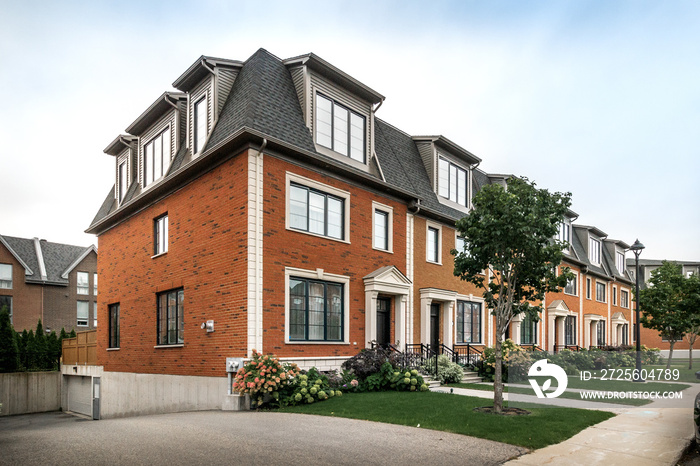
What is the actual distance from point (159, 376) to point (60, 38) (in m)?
11.0

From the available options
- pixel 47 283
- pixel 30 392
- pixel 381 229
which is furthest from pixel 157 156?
pixel 47 283

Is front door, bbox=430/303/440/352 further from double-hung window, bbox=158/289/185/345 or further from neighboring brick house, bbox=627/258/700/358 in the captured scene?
neighboring brick house, bbox=627/258/700/358

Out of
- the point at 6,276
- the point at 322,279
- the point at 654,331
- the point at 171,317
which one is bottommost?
the point at 654,331

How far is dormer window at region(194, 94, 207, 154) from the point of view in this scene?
666 inches

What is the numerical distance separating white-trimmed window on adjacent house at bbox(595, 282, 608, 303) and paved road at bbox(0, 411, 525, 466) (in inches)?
1360

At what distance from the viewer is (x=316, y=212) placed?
1675cm

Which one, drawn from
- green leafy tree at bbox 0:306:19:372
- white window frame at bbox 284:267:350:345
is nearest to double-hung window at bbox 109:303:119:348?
green leafy tree at bbox 0:306:19:372

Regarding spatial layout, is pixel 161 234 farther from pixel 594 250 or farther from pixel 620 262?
pixel 620 262

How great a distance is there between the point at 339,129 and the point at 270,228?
15.4 ft

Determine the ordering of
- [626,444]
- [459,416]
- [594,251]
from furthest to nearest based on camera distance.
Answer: [594,251], [459,416], [626,444]

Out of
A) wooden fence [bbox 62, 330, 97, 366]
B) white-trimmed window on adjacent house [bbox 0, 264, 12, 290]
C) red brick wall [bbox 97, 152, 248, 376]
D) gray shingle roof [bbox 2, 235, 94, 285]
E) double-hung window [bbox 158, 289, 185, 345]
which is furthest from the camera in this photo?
gray shingle roof [bbox 2, 235, 94, 285]

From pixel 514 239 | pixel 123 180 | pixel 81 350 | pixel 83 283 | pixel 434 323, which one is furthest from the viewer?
pixel 83 283

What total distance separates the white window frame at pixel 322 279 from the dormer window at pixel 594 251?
1080 inches

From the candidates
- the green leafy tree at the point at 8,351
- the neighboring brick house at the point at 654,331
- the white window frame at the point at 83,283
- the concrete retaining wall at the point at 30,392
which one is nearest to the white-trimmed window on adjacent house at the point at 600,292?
the neighboring brick house at the point at 654,331
